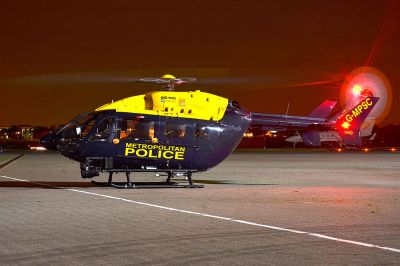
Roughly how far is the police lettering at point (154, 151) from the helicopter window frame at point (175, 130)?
0.36 meters

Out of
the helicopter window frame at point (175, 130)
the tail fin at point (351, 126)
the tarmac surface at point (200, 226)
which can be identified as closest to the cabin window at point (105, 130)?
the tarmac surface at point (200, 226)

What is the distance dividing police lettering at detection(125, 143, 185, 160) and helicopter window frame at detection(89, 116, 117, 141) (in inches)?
24.7

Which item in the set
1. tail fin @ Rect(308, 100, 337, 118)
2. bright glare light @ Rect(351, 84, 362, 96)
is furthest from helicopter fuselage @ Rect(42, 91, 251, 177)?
tail fin @ Rect(308, 100, 337, 118)

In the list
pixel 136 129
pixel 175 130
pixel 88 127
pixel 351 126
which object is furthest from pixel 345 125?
pixel 88 127

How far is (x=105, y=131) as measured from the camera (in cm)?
1984

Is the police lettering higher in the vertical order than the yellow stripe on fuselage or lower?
lower

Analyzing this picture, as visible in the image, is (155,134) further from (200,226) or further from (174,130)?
(200,226)

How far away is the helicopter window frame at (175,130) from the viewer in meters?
20.4

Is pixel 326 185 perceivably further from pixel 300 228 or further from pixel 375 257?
pixel 375 257

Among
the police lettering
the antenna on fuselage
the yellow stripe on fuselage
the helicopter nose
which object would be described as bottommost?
the police lettering

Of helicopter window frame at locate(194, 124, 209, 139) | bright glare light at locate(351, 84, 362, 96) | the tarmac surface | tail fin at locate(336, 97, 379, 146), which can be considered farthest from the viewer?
bright glare light at locate(351, 84, 362, 96)

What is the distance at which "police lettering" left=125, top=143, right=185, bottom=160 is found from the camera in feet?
65.8

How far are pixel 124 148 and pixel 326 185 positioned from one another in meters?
7.14

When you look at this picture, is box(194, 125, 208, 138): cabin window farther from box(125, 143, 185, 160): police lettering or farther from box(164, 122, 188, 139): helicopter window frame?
box(125, 143, 185, 160): police lettering
